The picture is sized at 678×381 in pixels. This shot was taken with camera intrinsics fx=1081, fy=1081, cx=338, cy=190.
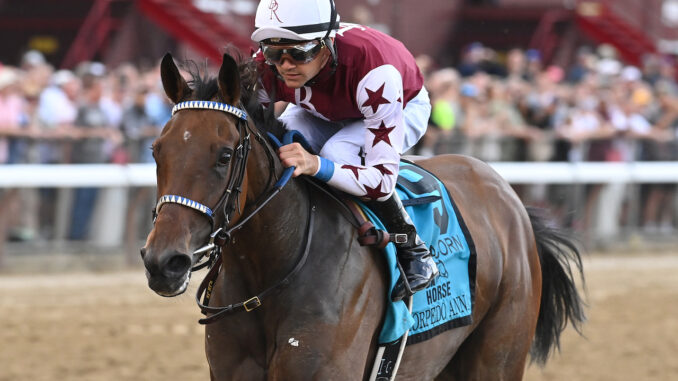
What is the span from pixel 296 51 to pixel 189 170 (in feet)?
2.33

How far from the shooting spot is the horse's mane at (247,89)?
371cm

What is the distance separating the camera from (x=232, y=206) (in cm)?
357

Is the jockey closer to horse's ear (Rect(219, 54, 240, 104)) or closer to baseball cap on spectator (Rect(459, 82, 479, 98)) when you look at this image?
horse's ear (Rect(219, 54, 240, 104))

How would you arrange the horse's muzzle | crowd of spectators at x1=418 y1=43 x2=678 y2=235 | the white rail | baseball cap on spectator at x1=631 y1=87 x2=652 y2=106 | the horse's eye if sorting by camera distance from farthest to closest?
baseball cap on spectator at x1=631 y1=87 x2=652 y2=106
crowd of spectators at x1=418 y1=43 x2=678 y2=235
the white rail
the horse's eye
the horse's muzzle

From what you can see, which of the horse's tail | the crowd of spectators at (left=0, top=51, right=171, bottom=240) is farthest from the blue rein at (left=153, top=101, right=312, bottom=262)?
the crowd of spectators at (left=0, top=51, right=171, bottom=240)

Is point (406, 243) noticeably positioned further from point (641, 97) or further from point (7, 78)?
point (641, 97)

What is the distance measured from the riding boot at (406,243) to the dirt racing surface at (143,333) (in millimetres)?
2591

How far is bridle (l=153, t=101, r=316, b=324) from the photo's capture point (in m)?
3.44

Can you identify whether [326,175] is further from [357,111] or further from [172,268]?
[172,268]

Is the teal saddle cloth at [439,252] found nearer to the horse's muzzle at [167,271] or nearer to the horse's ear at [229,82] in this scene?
the horse's ear at [229,82]

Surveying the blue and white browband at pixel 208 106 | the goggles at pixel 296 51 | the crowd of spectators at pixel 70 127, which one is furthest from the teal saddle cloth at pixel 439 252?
the crowd of spectators at pixel 70 127

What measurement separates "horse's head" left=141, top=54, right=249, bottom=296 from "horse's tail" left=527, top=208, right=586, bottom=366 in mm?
2321

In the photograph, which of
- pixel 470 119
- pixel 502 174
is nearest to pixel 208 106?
pixel 502 174

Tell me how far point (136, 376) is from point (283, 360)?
10.3ft
